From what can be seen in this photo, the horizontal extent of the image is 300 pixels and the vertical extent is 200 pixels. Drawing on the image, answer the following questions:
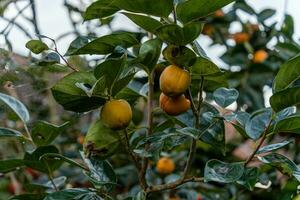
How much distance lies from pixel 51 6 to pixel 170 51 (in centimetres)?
169

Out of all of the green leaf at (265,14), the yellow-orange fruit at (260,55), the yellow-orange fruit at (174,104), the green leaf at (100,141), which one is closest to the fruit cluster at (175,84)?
the yellow-orange fruit at (174,104)

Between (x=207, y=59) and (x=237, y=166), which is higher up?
(x=207, y=59)

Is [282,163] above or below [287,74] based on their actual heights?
below

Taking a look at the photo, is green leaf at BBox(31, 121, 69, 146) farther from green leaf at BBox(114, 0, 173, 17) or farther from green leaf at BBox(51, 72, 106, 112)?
green leaf at BBox(114, 0, 173, 17)

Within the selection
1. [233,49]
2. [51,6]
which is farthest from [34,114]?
[233,49]

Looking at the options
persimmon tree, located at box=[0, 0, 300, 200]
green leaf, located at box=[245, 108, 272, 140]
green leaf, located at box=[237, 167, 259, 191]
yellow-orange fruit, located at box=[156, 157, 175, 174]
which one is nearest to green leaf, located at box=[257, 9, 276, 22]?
yellow-orange fruit, located at box=[156, 157, 175, 174]

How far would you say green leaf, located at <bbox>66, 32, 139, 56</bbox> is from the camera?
737 mm

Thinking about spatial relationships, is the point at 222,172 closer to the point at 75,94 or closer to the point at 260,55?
the point at 75,94

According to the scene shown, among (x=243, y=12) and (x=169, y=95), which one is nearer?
(x=169, y=95)

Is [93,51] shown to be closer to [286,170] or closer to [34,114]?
[286,170]

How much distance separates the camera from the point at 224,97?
0.87m

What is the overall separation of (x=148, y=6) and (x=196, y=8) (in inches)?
2.1

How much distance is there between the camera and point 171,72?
0.70 metres

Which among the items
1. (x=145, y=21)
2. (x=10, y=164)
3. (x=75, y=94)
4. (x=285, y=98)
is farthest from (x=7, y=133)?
(x=285, y=98)
